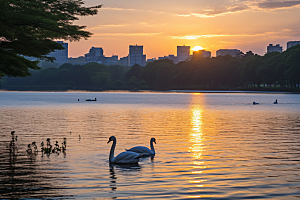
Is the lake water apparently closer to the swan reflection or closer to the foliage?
the swan reflection

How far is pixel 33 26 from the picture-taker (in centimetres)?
2456

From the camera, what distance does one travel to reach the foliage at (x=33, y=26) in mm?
23203

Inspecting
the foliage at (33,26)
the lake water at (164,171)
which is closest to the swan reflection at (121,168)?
the lake water at (164,171)

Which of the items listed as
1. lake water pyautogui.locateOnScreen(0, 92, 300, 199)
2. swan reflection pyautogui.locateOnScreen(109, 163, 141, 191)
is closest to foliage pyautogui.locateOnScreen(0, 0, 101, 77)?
lake water pyautogui.locateOnScreen(0, 92, 300, 199)

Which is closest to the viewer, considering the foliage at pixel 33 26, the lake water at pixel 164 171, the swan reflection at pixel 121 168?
the lake water at pixel 164 171

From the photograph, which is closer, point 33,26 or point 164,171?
point 164,171

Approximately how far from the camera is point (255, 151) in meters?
23.6

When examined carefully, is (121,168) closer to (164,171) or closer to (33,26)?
(164,171)

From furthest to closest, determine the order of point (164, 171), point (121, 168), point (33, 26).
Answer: point (33, 26) → point (121, 168) → point (164, 171)

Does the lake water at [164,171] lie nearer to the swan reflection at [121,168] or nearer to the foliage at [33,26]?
the swan reflection at [121,168]

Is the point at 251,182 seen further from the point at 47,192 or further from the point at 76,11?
the point at 76,11

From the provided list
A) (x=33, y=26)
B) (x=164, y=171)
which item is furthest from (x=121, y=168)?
(x=33, y=26)

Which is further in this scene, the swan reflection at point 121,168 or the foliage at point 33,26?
the foliage at point 33,26

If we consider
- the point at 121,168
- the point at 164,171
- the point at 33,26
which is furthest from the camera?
the point at 33,26
